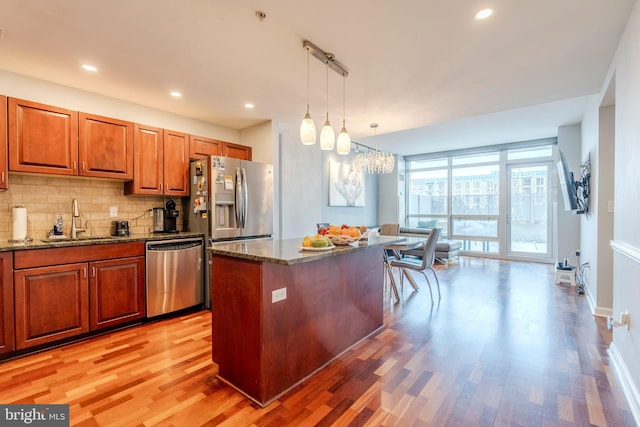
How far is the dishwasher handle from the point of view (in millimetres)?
3104

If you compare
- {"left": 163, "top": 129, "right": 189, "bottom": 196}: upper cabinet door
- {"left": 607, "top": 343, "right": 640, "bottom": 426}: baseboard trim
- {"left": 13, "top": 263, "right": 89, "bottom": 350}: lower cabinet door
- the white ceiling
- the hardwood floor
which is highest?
the white ceiling

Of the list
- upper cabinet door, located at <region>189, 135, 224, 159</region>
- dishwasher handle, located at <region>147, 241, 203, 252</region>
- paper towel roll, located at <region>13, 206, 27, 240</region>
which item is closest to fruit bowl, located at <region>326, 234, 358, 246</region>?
dishwasher handle, located at <region>147, 241, 203, 252</region>

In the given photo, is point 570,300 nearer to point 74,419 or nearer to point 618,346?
point 618,346

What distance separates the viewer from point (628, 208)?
192 centimetres

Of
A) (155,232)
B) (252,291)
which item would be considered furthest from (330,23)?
(155,232)

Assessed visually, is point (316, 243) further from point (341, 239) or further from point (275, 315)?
point (275, 315)

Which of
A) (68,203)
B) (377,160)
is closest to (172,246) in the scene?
(68,203)

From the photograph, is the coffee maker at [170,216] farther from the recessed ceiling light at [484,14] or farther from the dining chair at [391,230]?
the recessed ceiling light at [484,14]

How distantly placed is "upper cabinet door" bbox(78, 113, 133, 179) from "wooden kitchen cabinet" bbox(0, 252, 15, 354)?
1.00 m

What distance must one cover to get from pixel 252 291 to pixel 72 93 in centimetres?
299

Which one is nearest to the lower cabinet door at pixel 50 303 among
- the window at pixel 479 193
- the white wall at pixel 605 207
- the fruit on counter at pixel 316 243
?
the fruit on counter at pixel 316 243

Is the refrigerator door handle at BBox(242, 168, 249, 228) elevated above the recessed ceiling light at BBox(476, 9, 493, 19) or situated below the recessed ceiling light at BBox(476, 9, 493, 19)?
below

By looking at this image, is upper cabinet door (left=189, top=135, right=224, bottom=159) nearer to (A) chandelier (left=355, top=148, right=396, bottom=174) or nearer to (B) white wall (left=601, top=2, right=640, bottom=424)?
(A) chandelier (left=355, top=148, right=396, bottom=174)

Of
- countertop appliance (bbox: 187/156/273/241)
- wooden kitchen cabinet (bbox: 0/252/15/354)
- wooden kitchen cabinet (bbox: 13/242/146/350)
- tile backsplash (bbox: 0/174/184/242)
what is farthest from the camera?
countertop appliance (bbox: 187/156/273/241)
